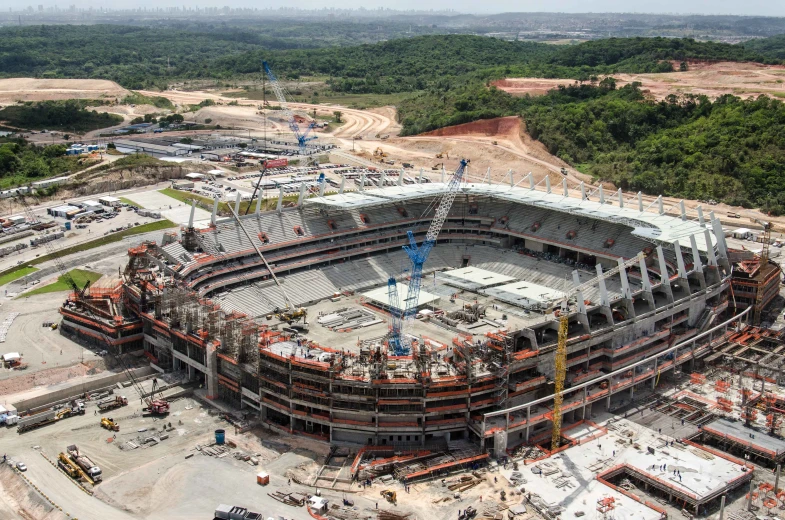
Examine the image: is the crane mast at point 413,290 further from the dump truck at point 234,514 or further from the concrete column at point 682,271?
the concrete column at point 682,271

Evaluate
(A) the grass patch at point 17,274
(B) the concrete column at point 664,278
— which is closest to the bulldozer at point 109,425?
(A) the grass patch at point 17,274

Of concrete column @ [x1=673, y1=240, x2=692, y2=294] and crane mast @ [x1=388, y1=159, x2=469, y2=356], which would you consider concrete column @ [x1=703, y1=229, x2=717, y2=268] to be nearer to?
concrete column @ [x1=673, y1=240, x2=692, y2=294]

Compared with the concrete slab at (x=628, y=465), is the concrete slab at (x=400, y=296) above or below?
above

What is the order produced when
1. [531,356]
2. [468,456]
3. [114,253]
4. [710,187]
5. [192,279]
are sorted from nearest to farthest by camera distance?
[468,456], [531,356], [192,279], [114,253], [710,187]

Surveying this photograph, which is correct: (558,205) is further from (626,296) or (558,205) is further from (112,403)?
(112,403)

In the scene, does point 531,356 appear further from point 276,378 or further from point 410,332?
point 276,378

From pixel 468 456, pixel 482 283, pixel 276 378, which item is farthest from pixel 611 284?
pixel 276 378

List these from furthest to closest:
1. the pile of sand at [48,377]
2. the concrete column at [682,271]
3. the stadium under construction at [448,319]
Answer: the concrete column at [682,271]
the pile of sand at [48,377]
the stadium under construction at [448,319]

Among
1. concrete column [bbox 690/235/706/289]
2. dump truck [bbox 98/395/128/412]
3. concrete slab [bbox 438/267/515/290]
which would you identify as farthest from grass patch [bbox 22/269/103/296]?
concrete column [bbox 690/235/706/289]
